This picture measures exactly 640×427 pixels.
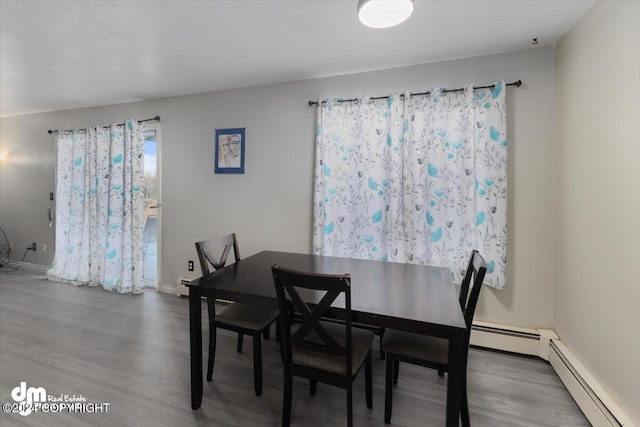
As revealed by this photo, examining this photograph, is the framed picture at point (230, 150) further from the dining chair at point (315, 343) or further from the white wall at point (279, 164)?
the dining chair at point (315, 343)

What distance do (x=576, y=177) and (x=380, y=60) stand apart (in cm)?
170

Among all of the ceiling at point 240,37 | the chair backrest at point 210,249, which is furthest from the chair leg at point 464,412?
the ceiling at point 240,37

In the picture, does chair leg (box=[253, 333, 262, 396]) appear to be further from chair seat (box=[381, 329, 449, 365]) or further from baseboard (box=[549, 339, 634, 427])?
baseboard (box=[549, 339, 634, 427])

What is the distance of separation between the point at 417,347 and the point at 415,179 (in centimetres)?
145

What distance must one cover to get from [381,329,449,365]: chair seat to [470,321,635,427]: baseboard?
836mm

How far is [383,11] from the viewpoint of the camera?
4.91 feet

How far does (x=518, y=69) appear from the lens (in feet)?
7.73

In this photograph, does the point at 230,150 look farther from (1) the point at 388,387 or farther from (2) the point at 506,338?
(2) the point at 506,338

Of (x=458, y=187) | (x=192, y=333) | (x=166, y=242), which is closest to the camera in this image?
(x=192, y=333)

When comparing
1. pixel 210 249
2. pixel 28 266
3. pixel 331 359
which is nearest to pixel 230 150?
pixel 210 249

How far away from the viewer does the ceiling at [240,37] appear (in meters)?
1.85

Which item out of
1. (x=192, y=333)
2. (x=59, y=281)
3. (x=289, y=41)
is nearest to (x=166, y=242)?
(x=59, y=281)

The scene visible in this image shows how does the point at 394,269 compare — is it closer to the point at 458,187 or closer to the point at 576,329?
the point at 458,187

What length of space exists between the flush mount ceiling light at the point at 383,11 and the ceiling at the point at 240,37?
1.17ft
